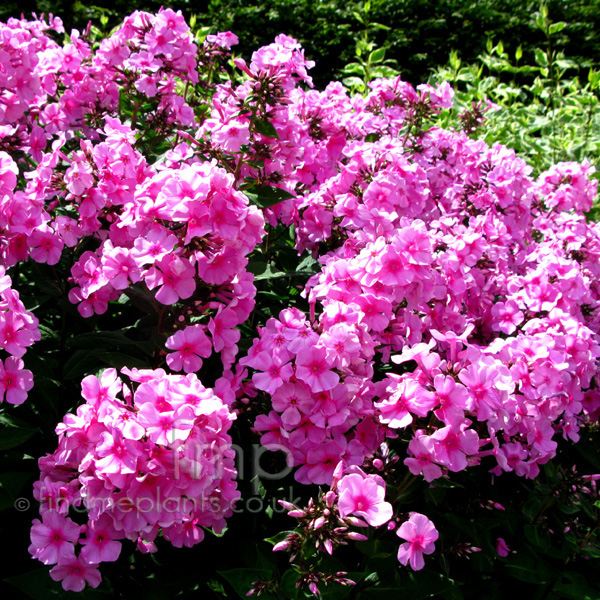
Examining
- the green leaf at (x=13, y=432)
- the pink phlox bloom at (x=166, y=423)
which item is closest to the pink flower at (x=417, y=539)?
the pink phlox bloom at (x=166, y=423)

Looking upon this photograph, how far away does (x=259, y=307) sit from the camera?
106 inches

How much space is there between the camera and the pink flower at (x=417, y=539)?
178 centimetres

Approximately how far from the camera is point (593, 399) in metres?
2.70

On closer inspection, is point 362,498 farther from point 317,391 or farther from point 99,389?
point 99,389

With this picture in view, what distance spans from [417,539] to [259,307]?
3.96 ft

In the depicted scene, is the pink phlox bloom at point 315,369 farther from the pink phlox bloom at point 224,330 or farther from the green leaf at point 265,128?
the green leaf at point 265,128

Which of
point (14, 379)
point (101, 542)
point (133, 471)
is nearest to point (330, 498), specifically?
point (133, 471)

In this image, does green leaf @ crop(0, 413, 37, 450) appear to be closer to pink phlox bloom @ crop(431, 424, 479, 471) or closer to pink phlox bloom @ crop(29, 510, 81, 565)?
pink phlox bloom @ crop(29, 510, 81, 565)

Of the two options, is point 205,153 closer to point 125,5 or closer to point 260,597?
point 260,597

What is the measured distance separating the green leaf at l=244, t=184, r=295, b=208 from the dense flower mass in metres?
0.02

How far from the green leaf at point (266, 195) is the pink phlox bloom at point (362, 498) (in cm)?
116

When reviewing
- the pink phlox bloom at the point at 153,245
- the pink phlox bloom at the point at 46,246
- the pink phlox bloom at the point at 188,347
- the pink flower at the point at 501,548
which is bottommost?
the pink flower at the point at 501,548

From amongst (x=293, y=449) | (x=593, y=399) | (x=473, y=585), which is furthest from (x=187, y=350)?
(x=593, y=399)

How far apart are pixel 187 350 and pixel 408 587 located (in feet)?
3.40
